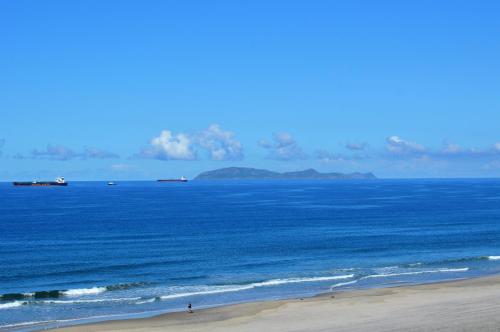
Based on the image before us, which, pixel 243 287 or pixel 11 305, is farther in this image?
pixel 243 287

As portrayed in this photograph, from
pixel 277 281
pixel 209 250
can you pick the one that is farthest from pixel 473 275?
pixel 209 250

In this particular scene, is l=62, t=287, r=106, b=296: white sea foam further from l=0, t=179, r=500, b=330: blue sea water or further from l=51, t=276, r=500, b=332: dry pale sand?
l=51, t=276, r=500, b=332: dry pale sand

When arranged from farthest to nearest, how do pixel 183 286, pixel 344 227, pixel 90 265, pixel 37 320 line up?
pixel 344 227, pixel 90 265, pixel 183 286, pixel 37 320

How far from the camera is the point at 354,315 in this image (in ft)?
141

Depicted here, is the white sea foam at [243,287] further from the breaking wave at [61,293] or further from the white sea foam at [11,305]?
the white sea foam at [11,305]

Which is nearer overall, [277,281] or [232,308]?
[232,308]

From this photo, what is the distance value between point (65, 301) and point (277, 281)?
Result: 1902 centimetres

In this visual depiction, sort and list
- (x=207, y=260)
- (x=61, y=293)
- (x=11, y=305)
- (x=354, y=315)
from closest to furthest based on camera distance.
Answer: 1. (x=354, y=315)
2. (x=11, y=305)
3. (x=61, y=293)
4. (x=207, y=260)

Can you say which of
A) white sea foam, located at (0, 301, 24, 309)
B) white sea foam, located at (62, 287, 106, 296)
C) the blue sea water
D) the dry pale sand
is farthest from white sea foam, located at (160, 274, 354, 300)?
white sea foam, located at (0, 301, 24, 309)

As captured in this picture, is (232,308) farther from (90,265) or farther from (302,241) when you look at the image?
(302,241)

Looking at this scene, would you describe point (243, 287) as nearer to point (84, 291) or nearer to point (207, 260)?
point (84, 291)

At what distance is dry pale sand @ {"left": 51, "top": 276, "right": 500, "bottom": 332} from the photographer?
39281 mm

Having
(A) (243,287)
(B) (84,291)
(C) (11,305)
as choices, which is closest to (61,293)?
(B) (84,291)

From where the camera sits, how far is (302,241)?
287 feet
